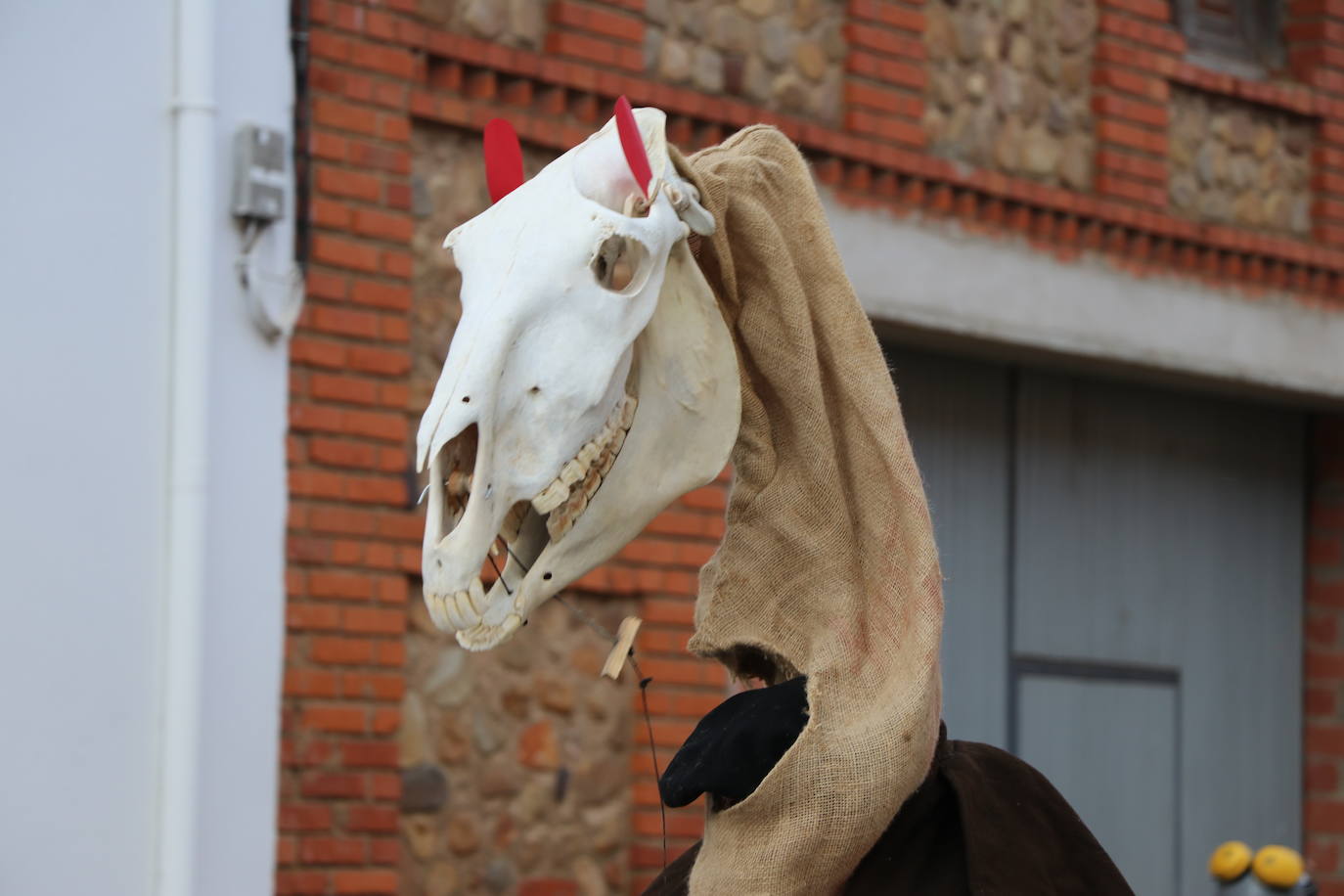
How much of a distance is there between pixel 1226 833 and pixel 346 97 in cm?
477

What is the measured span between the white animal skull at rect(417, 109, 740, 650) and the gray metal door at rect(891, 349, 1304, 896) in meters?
5.04

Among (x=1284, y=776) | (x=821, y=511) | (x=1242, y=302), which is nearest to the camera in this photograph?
(x=821, y=511)

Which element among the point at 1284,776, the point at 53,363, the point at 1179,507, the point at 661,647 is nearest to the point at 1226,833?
the point at 1284,776

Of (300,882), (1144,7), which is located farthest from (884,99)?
(300,882)

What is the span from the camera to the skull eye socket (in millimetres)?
2389

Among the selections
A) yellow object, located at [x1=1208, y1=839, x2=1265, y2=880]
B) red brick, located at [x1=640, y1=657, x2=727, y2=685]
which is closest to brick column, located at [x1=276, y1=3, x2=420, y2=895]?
red brick, located at [x1=640, y1=657, x2=727, y2=685]

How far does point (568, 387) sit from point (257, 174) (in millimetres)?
3446

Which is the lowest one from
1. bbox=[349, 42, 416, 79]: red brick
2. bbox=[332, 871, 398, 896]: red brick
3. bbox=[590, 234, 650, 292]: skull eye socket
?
bbox=[332, 871, 398, 896]: red brick

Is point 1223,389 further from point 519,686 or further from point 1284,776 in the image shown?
point 519,686

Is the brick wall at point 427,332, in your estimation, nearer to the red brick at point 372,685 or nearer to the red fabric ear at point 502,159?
the red brick at point 372,685

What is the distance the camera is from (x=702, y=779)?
2439 mm

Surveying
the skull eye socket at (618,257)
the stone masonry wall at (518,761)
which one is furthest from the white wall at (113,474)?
the skull eye socket at (618,257)

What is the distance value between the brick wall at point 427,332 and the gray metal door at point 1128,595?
79 cm

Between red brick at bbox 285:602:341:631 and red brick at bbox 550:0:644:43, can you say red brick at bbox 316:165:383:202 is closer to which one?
red brick at bbox 550:0:644:43
